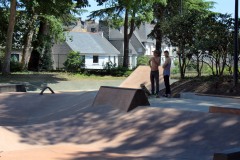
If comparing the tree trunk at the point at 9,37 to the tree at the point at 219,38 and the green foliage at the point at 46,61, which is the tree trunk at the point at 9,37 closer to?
Result: the green foliage at the point at 46,61

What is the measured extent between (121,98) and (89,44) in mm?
58633

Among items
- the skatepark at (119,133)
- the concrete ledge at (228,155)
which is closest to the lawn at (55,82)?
the skatepark at (119,133)

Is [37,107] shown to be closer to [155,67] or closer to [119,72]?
[155,67]

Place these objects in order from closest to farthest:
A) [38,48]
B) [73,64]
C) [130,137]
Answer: [130,137] < [73,64] < [38,48]

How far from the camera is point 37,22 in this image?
3559 cm

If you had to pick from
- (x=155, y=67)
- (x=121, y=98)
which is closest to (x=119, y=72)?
(x=155, y=67)

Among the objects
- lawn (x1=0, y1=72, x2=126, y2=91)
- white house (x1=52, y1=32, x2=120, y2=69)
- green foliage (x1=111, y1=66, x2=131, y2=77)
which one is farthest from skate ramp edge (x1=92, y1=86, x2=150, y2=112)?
white house (x1=52, y1=32, x2=120, y2=69)

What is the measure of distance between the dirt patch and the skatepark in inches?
115

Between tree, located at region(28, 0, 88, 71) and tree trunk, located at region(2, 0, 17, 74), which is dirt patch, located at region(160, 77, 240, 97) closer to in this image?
tree trunk, located at region(2, 0, 17, 74)

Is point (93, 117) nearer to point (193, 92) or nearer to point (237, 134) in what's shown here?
point (237, 134)

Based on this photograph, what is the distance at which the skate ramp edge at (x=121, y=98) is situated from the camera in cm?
1015

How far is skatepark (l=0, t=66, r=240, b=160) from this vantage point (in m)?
7.10

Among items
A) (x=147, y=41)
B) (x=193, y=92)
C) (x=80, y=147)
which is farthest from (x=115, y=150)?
(x=147, y=41)

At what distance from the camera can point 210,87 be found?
1476 centimetres
